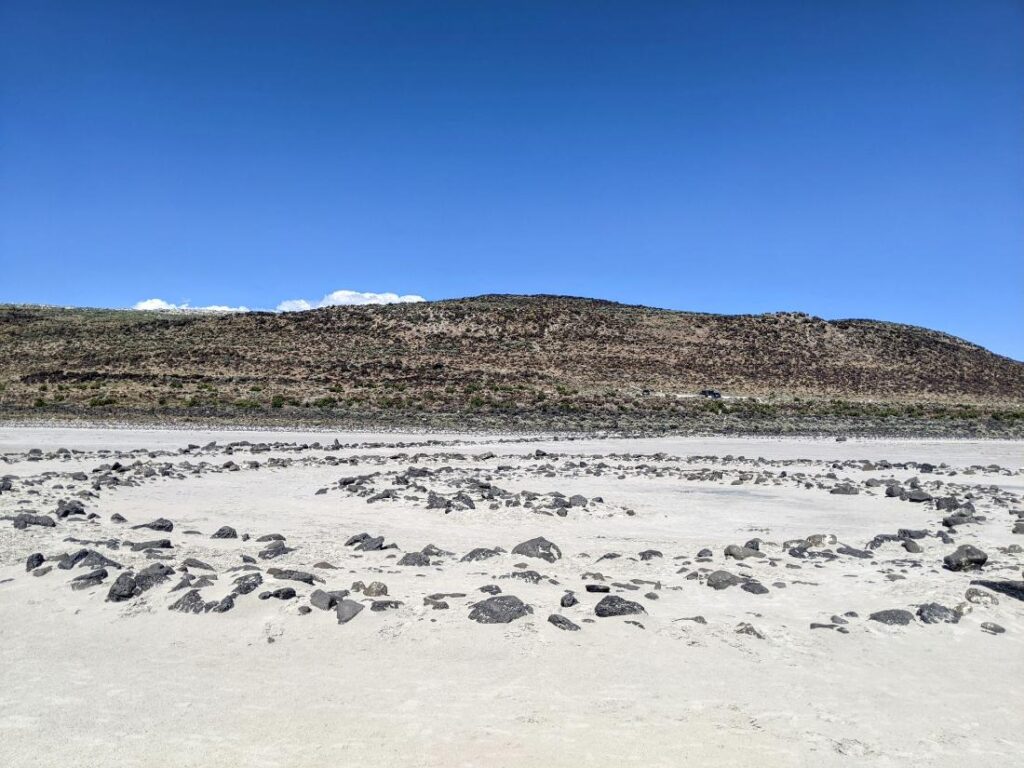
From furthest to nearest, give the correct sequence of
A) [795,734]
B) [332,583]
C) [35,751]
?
[332,583] → [795,734] → [35,751]

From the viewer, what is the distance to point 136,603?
8242 mm

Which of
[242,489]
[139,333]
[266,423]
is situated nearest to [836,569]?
[242,489]

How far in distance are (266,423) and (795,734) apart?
45793 mm

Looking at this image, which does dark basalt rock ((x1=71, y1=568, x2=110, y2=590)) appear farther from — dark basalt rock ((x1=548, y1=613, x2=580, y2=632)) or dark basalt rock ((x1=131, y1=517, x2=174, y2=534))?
dark basalt rock ((x1=548, y1=613, x2=580, y2=632))

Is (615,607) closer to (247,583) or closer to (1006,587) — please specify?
(247,583)

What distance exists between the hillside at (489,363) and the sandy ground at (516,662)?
139ft

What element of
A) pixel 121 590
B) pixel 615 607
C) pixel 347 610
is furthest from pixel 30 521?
pixel 615 607

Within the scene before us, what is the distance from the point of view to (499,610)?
797 cm

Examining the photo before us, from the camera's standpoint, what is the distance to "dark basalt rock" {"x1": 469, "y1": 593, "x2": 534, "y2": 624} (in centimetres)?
786

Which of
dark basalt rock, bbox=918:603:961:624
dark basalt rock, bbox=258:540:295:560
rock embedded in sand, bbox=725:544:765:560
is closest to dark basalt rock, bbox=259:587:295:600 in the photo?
dark basalt rock, bbox=258:540:295:560

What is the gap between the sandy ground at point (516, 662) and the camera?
17.5 feet

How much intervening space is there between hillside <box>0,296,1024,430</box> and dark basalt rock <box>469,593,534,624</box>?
4490cm

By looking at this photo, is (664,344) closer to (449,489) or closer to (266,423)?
(266,423)

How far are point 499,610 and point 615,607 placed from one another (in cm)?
130
